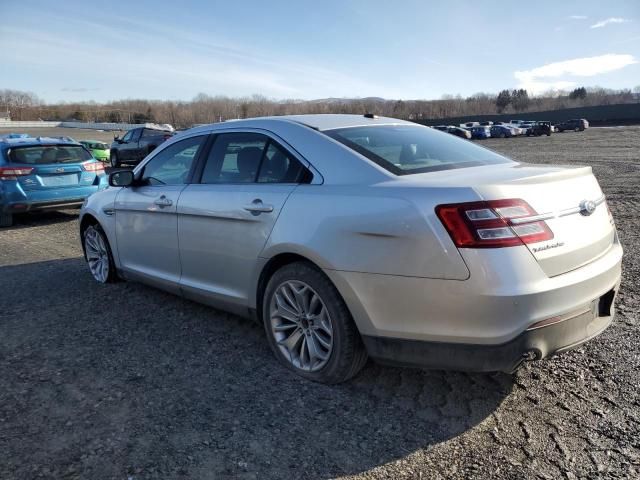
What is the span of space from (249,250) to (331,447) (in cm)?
139

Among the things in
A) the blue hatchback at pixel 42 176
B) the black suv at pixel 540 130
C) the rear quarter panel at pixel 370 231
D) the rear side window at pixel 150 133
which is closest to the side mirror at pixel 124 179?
the rear quarter panel at pixel 370 231

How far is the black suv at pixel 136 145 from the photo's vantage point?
872 inches

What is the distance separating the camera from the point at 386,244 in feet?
8.73

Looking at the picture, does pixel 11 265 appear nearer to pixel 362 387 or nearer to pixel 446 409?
pixel 362 387

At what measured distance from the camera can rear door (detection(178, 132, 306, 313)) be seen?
3.36 metres

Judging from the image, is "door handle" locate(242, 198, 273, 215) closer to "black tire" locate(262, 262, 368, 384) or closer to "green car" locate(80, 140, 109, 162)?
"black tire" locate(262, 262, 368, 384)

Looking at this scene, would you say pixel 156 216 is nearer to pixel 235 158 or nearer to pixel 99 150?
pixel 235 158

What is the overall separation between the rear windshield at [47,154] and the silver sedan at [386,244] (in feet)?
21.1

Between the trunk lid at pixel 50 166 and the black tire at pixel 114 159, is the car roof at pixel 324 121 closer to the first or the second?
the trunk lid at pixel 50 166

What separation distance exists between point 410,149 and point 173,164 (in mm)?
2125

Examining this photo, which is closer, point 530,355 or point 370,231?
point 530,355

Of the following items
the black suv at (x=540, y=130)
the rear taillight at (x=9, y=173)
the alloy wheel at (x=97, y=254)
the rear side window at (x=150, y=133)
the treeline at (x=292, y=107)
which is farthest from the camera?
the treeline at (x=292, y=107)

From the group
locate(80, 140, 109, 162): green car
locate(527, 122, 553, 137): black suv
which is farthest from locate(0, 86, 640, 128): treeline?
locate(80, 140, 109, 162): green car

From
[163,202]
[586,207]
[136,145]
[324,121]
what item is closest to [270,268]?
[324,121]
